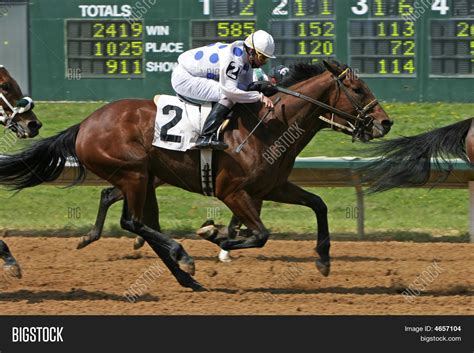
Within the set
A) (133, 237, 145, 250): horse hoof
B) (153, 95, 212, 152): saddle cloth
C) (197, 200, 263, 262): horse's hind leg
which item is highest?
(153, 95, 212, 152): saddle cloth

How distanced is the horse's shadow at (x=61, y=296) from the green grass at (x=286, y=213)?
2.99m

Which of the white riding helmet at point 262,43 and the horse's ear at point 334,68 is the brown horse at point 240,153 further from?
the white riding helmet at point 262,43

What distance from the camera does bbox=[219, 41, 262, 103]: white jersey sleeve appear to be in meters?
8.13

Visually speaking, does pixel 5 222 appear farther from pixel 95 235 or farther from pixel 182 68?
pixel 182 68

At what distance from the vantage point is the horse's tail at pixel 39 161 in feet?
29.0

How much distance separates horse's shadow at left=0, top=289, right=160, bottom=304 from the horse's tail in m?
1.11

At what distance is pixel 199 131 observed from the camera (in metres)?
8.27

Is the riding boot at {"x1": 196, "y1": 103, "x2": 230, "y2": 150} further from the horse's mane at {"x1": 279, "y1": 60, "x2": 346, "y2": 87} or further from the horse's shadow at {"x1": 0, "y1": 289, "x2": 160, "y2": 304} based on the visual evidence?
the horse's shadow at {"x1": 0, "y1": 289, "x2": 160, "y2": 304}

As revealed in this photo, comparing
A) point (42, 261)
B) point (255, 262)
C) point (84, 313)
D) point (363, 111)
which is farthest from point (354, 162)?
point (84, 313)

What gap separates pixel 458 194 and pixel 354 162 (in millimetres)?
2699

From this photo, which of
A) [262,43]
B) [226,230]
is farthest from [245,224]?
[262,43]

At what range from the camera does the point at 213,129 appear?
323 inches

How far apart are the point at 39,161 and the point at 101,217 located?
944 millimetres

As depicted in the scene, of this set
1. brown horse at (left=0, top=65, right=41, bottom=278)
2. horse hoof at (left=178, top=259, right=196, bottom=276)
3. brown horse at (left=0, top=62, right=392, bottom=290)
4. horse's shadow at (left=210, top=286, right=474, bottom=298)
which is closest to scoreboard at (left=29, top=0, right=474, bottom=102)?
brown horse at (left=0, top=62, right=392, bottom=290)
